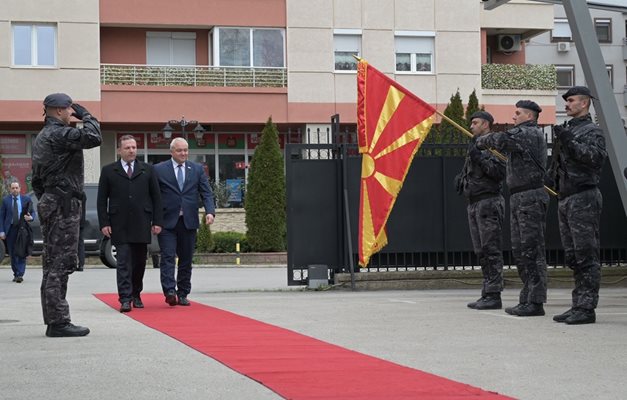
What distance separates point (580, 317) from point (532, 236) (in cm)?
116

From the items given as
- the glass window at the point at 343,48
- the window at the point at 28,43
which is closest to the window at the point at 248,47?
the glass window at the point at 343,48

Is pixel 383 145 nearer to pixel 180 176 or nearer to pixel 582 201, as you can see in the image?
pixel 180 176

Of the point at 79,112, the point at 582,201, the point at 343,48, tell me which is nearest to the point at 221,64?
the point at 343,48

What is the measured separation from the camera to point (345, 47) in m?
41.3

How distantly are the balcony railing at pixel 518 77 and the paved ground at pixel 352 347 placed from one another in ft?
92.5

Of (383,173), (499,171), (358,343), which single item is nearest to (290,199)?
(383,173)

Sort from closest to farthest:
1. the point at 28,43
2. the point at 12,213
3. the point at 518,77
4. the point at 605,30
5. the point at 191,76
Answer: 1. the point at 12,213
2. the point at 28,43
3. the point at 191,76
4. the point at 518,77
5. the point at 605,30

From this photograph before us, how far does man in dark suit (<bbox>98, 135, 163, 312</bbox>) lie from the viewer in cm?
1341

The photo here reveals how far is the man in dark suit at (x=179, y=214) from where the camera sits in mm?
14070

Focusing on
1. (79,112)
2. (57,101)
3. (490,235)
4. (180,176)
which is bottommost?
(490,235)

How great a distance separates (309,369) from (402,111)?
353 inches

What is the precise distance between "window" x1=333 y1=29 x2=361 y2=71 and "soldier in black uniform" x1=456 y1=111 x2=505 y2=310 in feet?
92.8

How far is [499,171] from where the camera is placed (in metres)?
13.2

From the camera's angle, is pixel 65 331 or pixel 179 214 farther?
pixel 179 214
